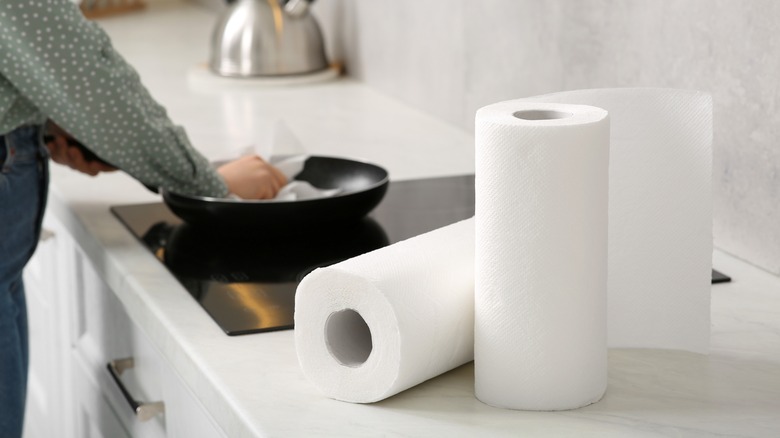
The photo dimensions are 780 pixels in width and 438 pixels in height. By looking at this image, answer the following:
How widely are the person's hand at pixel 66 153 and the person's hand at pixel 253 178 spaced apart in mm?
151

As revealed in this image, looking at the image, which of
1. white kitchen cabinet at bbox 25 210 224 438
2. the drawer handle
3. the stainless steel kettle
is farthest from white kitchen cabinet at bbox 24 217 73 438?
the stainless steel kettle

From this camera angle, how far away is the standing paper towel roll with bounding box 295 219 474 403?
77 cm

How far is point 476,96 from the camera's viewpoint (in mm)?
1756

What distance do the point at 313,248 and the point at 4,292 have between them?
373 mm

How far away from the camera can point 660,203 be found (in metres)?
0.88

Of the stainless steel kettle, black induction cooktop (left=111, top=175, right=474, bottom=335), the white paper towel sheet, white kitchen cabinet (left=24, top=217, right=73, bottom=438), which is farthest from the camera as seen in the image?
the stainless steel kettle

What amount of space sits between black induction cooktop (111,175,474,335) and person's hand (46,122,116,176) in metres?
0.05

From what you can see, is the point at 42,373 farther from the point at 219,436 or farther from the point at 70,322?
the point at 219,436

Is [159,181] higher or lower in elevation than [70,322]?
higher

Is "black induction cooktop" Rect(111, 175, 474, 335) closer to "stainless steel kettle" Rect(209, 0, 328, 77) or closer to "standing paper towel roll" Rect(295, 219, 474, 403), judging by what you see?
"standing paper towel roll" Rect(295, 219, 474, 403)

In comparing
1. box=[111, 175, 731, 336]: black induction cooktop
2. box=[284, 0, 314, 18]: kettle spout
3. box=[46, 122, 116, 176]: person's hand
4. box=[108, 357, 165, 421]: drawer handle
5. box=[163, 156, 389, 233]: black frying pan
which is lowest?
box=[108, 357, 165, 421]: drawer handle

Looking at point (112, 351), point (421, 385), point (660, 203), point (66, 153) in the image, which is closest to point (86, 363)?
point (112, 351)

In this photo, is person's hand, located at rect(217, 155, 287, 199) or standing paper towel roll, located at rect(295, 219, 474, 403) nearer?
standing paper towel roll, located at rect(295, 219, 474, 403)

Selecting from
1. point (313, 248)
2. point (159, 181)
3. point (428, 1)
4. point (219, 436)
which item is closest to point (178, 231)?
point (159, 181)
